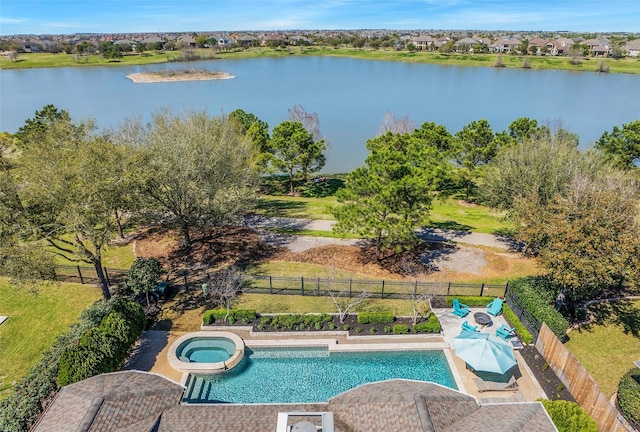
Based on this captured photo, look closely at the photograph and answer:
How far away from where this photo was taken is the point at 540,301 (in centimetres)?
1847

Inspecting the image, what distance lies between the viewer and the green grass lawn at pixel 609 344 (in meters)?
16.1

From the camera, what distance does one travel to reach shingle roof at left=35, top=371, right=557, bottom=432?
10820mm

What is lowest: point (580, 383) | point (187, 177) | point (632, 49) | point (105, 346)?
point (580, 383)

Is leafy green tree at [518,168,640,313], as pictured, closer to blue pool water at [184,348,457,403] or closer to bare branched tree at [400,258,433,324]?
bare branched tree at [400,258,433,324]

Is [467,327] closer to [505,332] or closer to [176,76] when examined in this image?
[505,332]

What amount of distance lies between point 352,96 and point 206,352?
80.5 metres

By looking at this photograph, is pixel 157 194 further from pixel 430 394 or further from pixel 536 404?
pixel 536 404

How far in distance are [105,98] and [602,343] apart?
96.4 m

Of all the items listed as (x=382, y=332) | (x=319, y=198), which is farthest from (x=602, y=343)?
(x=319, y=198)

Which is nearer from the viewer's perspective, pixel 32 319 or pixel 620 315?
pixel 32 319

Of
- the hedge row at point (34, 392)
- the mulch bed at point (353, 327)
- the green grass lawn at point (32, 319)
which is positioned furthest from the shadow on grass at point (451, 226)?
the hedge row at point (34, 392)

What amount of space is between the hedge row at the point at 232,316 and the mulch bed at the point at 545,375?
12583 mm

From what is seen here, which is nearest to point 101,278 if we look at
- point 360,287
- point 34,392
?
point 34,392

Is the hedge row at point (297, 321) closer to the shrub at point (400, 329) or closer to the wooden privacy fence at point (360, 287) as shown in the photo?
the wooden privacy fence at point (360, 287)
